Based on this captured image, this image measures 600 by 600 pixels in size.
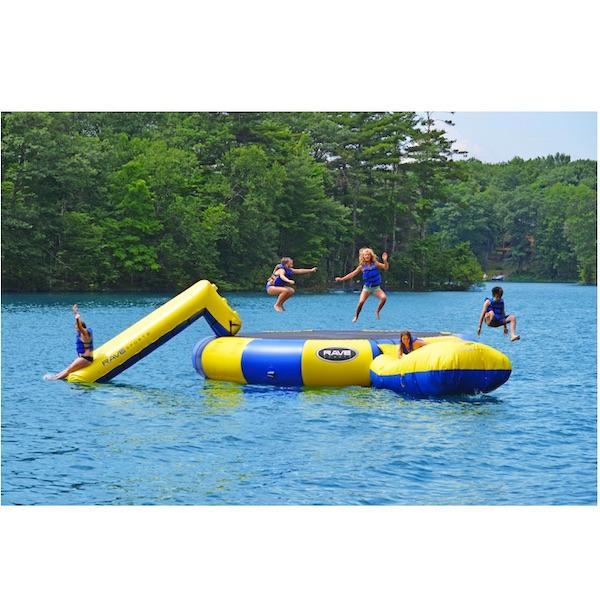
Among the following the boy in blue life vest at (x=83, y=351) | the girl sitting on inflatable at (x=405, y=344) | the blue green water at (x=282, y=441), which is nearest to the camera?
the blue green water at (x=282, y=441)

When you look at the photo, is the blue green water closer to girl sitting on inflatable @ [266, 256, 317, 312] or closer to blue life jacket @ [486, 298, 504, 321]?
blue life jacket @ [486, 298, 504, 321]

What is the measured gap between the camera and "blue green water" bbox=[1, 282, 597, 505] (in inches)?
346

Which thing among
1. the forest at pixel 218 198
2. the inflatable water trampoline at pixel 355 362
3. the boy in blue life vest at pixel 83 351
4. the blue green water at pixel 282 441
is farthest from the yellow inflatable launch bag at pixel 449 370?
the forest at pixel 218 198

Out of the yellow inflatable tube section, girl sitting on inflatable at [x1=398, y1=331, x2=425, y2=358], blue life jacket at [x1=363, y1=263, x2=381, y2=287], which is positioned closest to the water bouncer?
the yellow inflatable tube section

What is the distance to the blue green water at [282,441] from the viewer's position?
8789mm

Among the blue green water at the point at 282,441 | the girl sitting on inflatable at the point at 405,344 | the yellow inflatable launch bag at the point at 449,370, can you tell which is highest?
the girl sitting on inflatable at the point at 405,344

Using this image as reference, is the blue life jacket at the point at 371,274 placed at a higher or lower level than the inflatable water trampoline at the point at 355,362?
higher

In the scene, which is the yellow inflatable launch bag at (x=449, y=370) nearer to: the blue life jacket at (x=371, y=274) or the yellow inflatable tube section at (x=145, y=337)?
the blue life jacket at (x=371, y=274)

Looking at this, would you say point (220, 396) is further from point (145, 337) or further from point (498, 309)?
point (498, 309)

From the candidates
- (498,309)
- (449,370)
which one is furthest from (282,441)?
(498,309)

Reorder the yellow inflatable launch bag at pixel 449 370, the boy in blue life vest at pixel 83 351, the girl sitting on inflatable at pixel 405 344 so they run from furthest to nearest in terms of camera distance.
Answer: the boy in blue life vest at pixel 83 351, the girl sitting on inflatable at pixel 405 344, the yellow inflatable launch bag at pixel 449 370

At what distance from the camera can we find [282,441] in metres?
10.7

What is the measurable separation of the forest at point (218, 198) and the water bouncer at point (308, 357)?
18.4 metres
